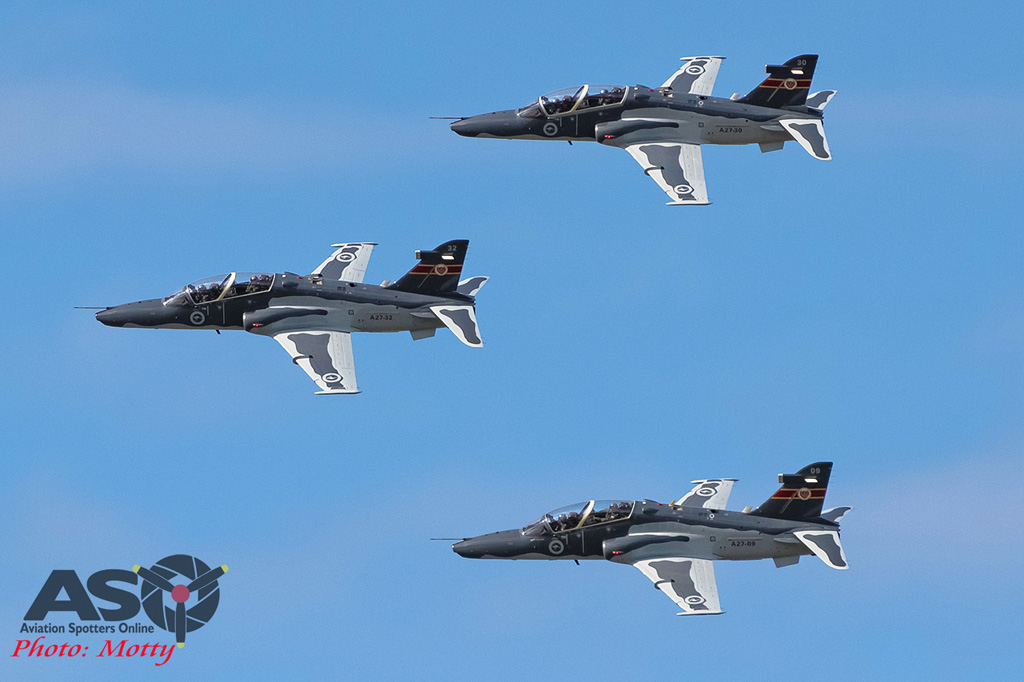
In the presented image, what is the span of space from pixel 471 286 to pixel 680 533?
41.8 feet

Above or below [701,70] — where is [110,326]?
below

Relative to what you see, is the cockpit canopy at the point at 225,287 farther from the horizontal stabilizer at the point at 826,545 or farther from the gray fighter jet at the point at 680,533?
the horizontal stabilizer at the point at 826,545

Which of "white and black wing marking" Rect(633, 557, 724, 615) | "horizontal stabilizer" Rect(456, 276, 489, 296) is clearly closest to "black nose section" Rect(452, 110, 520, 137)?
"horizontal stabilizer" Rect(456, 276, 489, 296)

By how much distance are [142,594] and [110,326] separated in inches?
544

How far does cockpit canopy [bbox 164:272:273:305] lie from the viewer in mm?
76750

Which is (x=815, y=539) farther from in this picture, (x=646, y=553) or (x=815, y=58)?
(x=815, y=58)

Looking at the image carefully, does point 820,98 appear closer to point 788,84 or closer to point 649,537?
point 788,84

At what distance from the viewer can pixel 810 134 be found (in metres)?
78.7

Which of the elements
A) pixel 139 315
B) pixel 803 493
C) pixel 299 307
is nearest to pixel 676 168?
pixel 803 493

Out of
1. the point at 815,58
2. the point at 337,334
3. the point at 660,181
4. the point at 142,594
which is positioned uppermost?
the point at 815,58

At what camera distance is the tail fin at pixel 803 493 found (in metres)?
70.2

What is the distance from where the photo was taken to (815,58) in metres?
79.8

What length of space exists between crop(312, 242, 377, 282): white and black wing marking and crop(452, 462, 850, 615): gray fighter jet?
12.7 m

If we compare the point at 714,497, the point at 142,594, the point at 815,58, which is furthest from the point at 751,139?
the point at 142,594
